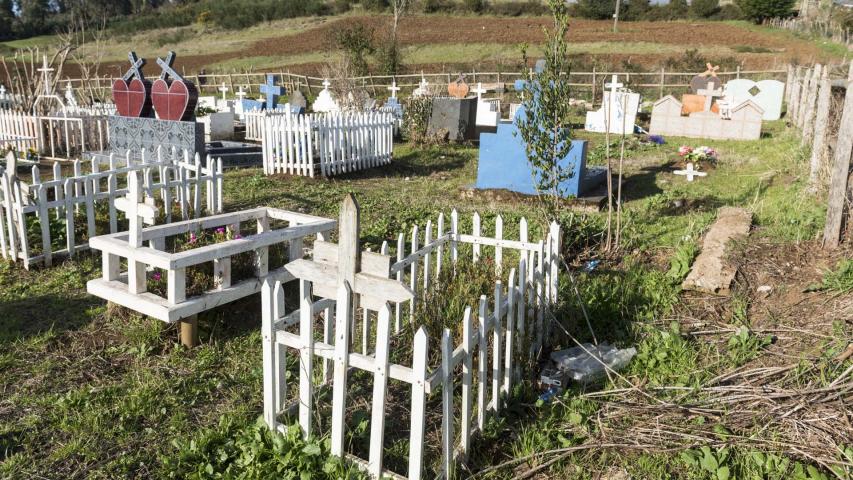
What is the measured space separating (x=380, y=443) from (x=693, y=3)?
217 ft

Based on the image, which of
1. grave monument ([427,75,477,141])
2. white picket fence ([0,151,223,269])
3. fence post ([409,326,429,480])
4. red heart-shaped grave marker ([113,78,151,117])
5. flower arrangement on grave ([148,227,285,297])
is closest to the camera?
fence post ([409,326,429,480])

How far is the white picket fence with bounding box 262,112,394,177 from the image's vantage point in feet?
37.7

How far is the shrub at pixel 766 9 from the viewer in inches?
2196

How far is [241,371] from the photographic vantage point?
13.9ft

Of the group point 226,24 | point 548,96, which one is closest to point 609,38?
point 226,24

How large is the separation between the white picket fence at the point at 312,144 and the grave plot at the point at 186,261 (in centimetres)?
589

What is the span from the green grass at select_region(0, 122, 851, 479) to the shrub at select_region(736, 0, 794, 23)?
57.9 m

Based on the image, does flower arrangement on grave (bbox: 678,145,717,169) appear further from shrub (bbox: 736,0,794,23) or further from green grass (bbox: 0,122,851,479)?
shrub (bbox: 736,0,794,23)

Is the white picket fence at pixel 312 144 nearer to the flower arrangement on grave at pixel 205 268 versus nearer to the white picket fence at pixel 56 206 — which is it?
the white picket fence at pixel 56 206

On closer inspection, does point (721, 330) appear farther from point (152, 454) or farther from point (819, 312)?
point (152, 454)

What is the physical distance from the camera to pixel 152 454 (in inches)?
131

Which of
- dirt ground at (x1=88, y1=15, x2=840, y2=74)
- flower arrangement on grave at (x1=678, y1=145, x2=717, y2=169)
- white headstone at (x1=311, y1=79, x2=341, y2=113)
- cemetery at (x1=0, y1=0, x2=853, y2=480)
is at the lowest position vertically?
cemetery at (x1=0, y1=0, x2=853, y2=480)

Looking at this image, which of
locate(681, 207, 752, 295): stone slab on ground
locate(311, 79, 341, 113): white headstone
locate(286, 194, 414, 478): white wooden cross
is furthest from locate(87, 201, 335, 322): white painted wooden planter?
locate(311, 79, 341, 113): white headstone

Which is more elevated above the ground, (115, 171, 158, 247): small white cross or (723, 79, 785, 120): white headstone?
(723, 79, 785, 120): white headstone
